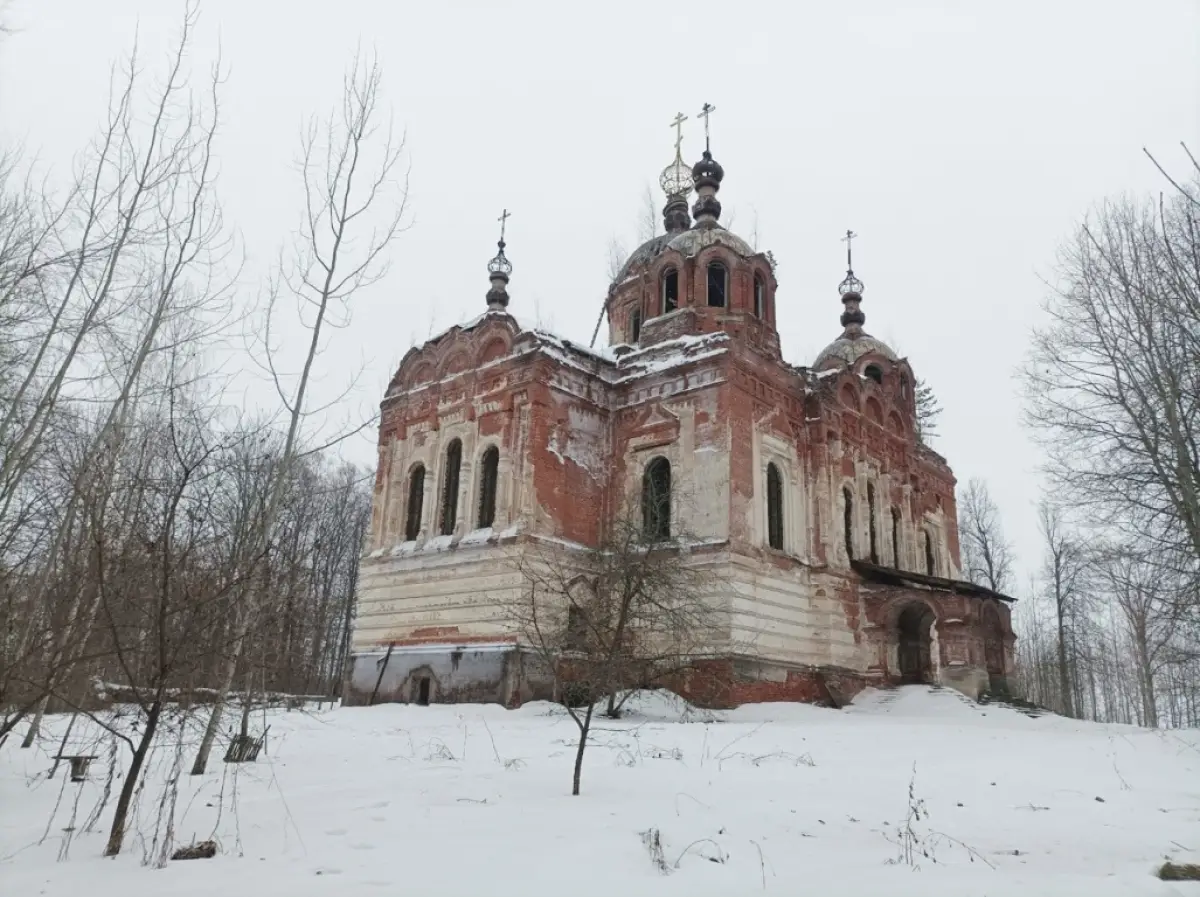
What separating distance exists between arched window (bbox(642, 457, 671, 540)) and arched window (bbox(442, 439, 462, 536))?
4.59m

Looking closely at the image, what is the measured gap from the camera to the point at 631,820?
6.09 meters

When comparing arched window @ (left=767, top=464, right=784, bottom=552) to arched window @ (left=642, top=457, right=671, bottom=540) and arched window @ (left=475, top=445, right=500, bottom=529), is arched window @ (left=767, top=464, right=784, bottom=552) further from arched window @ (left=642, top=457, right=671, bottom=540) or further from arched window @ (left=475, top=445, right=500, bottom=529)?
arched window @ (left=475, top=445, right=500, bottom=529)

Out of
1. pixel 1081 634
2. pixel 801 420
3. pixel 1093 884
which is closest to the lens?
pixel 1093 884

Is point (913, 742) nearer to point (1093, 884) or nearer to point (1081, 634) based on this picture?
point (1093, 884)

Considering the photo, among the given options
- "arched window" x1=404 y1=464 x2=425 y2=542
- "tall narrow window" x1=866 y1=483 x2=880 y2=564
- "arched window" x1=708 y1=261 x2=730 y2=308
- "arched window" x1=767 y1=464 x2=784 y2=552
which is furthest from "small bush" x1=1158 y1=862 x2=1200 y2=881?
"arched window" x1=708 y1=261 x2=730 y2=308

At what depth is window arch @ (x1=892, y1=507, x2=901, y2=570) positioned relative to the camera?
24.5 m

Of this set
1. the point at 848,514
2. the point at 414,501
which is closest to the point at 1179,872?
the point at 848,514

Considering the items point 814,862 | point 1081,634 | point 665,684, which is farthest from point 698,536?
point 1081,634

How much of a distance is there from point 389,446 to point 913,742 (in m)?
15.3

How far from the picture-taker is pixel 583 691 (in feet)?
52.5

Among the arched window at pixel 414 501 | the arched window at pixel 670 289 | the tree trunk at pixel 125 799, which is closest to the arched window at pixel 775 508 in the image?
the arched window at pixel 670 289

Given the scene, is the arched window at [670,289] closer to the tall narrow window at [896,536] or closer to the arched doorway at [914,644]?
the tall narrow window at [896,536]

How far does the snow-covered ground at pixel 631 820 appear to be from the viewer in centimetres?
468

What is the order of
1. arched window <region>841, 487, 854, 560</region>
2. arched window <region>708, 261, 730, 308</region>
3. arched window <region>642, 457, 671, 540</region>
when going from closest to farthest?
arched window <region>642, 457, 671, 540</region>
arched window <region>841, 487, 854, 560</region>
arched window <region>708, 261, 730, 308</region>
